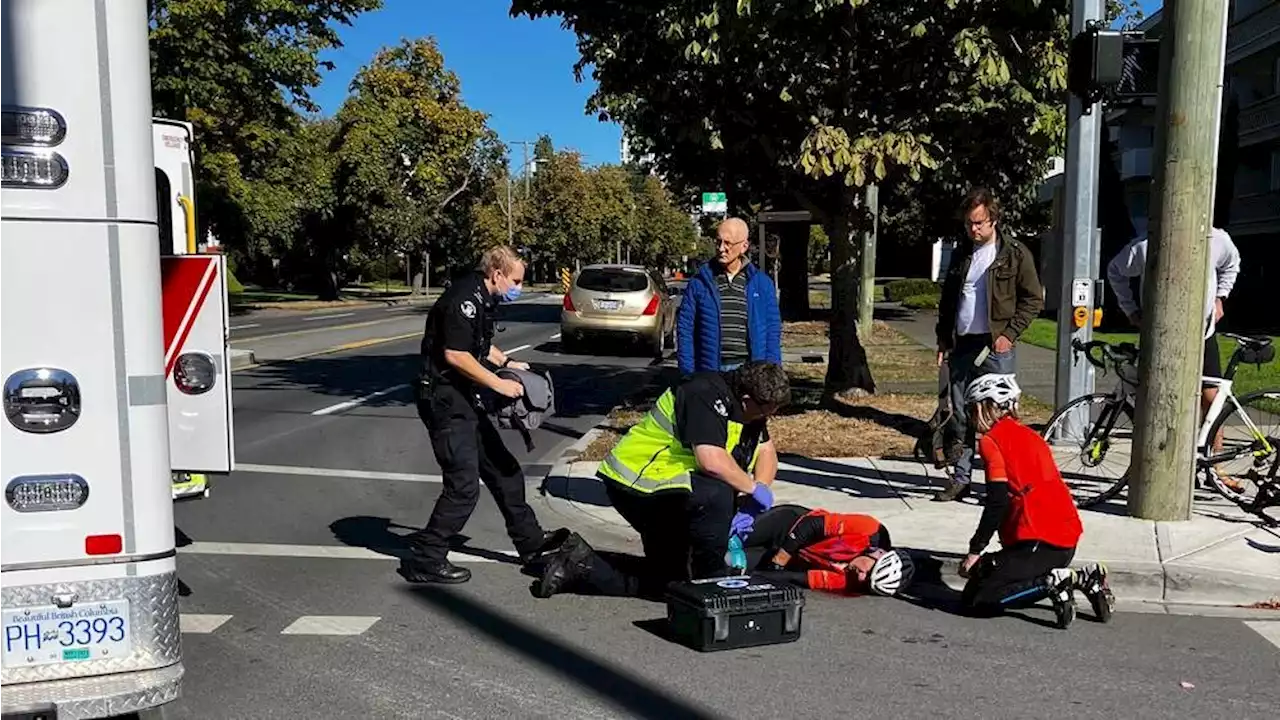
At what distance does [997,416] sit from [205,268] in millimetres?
3735

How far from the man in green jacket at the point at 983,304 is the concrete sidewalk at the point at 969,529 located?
0.55 meters

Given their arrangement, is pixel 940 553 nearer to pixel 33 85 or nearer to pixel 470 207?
pixel 33 85

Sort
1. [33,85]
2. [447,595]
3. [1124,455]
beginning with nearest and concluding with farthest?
[33,85] < [447,595] < [1124,455]

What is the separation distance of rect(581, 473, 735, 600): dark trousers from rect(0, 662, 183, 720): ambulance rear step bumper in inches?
102

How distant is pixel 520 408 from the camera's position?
5992 mm

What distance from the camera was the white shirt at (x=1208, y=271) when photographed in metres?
7.28

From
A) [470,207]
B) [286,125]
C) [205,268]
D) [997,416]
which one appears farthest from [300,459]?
[470,207]

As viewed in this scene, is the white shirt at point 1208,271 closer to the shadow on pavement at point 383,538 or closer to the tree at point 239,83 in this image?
the shadow on pavement at point 383,538

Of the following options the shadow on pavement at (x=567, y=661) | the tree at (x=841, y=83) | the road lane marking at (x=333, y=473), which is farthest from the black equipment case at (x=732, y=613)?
the tree at (x=841, y=83)

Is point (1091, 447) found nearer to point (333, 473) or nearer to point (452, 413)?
point (452, 413)

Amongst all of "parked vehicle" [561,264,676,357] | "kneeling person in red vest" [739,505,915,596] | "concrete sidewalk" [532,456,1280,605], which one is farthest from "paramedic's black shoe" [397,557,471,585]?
"parked vehicle" [561,264,676,357]

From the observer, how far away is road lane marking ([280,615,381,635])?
207 inches

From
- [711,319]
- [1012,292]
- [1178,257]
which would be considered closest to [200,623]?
[711,319]

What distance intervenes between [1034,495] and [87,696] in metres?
4.13
